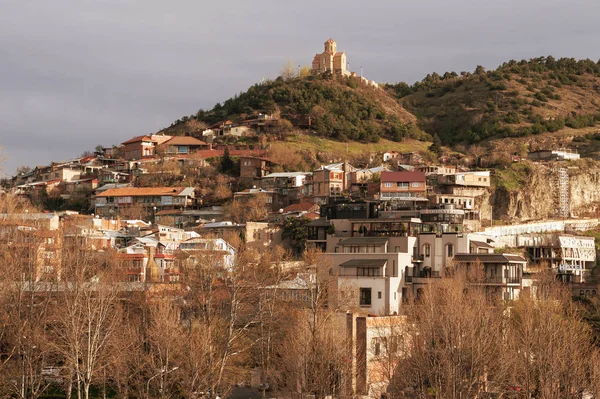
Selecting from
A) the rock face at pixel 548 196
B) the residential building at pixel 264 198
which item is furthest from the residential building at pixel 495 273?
the residential building at pixel 264 198

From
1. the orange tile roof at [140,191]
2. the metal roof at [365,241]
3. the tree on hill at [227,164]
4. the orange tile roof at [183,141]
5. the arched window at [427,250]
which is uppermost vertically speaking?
the orange tile roof at [183,141]

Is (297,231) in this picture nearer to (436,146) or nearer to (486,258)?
(486,258)

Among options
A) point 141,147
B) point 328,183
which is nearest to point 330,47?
point 141,147

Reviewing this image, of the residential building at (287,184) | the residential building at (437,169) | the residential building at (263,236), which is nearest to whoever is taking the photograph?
the residential building at (263,236)

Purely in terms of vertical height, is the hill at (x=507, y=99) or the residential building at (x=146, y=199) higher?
the hill at (x=507, y=99)

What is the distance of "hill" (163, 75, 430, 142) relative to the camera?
11619 cm

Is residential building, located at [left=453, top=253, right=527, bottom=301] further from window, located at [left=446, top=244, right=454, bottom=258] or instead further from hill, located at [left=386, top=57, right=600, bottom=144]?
hill, located at [left=386, top=57, right=600, bottom=144]

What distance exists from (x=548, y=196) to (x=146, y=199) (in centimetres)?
3829

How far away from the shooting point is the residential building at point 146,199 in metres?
91.1

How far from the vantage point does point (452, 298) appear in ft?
144

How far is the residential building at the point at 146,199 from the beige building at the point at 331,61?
51.6 m

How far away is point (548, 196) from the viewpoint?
87.7m

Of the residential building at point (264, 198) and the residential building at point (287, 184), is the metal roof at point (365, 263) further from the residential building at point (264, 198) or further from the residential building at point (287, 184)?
the residential building at point (287, 184)

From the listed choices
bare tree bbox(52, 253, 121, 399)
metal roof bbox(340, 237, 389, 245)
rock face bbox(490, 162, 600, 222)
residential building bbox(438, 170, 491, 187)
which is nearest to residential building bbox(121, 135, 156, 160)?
residential building bbox(438, 170, 491, 187)
